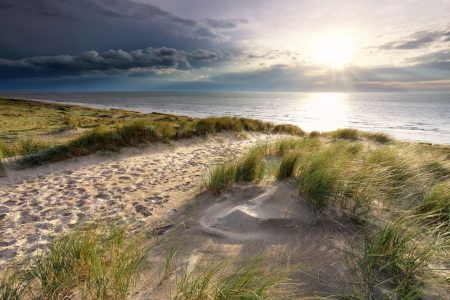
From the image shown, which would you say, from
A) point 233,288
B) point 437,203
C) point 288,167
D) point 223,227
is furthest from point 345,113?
point 233,288

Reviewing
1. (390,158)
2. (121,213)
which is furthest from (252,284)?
(390,158)

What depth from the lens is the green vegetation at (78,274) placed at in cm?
221

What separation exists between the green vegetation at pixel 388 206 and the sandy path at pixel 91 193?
129cm

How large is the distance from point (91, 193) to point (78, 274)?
317 centimetres

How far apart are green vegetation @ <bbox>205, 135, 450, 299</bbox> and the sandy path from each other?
1.29m

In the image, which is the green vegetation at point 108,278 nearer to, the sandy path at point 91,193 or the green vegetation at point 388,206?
the green vegetation at point 388,206

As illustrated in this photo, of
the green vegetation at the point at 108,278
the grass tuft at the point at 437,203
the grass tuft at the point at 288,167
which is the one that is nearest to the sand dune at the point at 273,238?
the green vegetation at the point at 108,278

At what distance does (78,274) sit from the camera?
2.46 m

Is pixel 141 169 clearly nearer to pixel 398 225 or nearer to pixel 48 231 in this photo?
pixel 48 231

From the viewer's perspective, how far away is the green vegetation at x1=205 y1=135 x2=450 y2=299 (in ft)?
7.52

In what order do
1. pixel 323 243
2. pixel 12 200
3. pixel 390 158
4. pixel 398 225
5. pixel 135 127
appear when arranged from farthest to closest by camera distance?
pixel 135 127, pixel 390 158, pixel 12 200, pixel 323 243, pixel 398 225

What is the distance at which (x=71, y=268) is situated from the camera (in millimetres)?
2475

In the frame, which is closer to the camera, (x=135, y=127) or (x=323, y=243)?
(x=323, y=243)

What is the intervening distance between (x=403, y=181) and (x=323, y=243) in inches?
99.2
